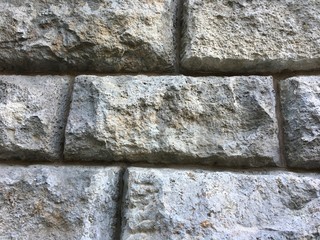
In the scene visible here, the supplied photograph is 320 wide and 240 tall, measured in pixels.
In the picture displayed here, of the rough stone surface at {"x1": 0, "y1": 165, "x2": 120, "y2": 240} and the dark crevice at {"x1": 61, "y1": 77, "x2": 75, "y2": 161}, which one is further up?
the dark crevice at {"x1": 61, "y1": 77, "x2": 75, "y2": 161}

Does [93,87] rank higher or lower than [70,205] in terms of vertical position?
higher

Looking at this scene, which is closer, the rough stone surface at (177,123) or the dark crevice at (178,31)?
the rough stone surface at (177,123)

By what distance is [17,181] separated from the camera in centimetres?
90

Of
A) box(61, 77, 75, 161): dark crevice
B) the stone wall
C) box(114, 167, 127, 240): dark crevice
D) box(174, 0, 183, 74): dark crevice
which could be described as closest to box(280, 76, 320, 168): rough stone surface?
the stone wall

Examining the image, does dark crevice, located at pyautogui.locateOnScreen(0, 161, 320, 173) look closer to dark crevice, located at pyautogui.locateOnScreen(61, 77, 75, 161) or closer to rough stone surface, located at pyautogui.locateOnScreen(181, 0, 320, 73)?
dark crevice, located at pyautogui.locateOnScreen(61, 77, 75, 161)

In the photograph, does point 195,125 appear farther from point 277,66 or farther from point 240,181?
point 277,66

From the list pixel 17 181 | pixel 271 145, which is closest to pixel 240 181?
pixel 271 145

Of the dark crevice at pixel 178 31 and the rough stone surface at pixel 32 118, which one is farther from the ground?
the dark crevice at pixel 178 31

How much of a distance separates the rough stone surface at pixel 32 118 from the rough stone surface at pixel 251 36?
0.34 m

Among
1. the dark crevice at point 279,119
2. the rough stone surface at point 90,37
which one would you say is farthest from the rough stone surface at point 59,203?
the dark crevice at point 279,119

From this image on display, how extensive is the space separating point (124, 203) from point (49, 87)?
365mm

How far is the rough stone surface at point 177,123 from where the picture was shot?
91 centimetres

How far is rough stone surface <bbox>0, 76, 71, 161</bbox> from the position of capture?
936mm

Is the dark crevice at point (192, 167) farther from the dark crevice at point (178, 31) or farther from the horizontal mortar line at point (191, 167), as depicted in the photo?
the dark crevice at point (178, 31)
